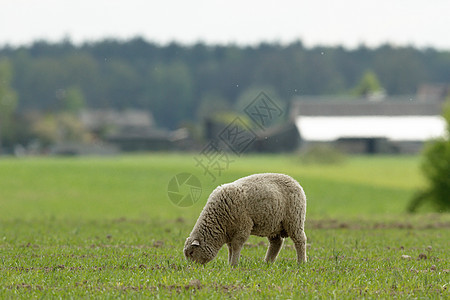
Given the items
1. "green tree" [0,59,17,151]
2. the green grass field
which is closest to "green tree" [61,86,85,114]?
"green tree" [0,59,17,151]

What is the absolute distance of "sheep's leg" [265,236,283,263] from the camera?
40.3ft

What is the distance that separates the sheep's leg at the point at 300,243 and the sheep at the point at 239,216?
0.27 metres

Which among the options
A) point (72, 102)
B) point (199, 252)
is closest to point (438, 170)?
point (199, 252)

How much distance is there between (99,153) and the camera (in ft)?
375

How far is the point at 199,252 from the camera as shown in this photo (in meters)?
11.3

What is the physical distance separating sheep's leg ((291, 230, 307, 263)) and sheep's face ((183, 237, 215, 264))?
1.50 metres

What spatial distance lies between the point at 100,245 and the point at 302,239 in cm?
518

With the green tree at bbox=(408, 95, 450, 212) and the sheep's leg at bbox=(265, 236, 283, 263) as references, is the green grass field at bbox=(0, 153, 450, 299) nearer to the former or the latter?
the sheep's leg at bbox=(265, 236, 283, 263)

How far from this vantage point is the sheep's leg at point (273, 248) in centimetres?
1228

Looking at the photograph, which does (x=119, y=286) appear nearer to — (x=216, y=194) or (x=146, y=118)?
(x=216, y=194)

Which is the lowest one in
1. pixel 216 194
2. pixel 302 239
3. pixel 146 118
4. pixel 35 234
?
pixel 146 118

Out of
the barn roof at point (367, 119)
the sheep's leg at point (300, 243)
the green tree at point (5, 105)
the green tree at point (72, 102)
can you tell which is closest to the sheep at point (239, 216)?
the sheep's leg at point (300, 243)

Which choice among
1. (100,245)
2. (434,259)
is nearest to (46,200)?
(100,245)

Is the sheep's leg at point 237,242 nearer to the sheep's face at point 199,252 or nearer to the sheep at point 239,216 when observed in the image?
the sheep at point 239,216
